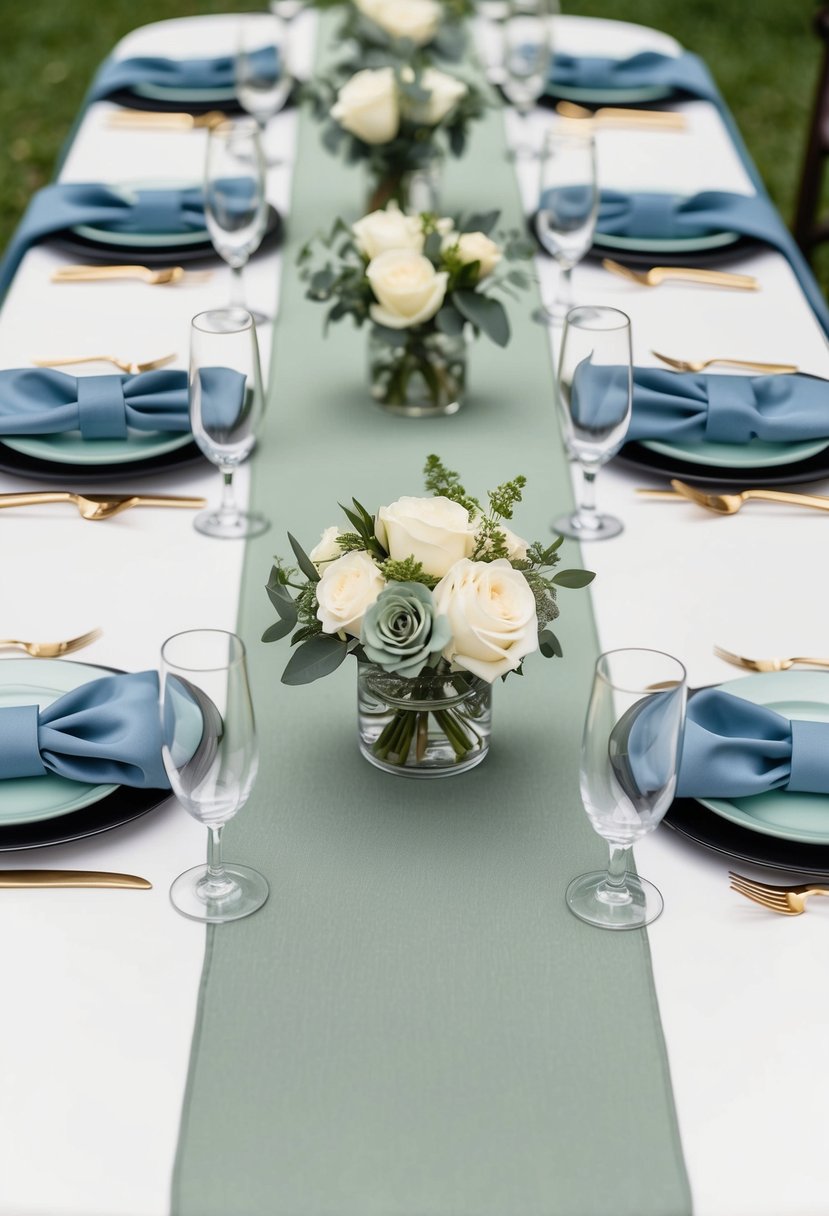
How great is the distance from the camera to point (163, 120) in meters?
2.89

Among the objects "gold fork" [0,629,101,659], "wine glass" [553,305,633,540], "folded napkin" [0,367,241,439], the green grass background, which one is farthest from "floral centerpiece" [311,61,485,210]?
the green grass background

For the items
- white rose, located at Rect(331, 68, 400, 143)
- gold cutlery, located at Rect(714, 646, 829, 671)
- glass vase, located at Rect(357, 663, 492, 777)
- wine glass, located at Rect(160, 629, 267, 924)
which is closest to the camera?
wine glass, located at Rect(160, 629, 267, 924)

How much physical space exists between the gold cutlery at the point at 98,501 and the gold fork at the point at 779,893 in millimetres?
807

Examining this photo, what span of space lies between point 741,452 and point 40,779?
0.94 m

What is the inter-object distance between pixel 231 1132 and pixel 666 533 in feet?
3.05

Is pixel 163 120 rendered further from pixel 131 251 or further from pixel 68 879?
pixel 68 879

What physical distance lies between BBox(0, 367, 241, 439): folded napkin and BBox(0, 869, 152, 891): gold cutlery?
2.39ft

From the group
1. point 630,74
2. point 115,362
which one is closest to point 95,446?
point 115,362

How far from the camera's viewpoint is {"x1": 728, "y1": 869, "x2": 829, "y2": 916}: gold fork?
1161 mm

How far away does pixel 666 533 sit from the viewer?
67.6 inches

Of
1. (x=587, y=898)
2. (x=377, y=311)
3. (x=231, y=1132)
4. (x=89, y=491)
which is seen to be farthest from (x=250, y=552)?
(x=231, y=1132)

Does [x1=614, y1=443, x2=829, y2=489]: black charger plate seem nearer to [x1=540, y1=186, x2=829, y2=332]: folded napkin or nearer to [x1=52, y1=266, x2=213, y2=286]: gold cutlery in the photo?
[x1=540, y1=186, x2=829, y2=332]: folded napkin

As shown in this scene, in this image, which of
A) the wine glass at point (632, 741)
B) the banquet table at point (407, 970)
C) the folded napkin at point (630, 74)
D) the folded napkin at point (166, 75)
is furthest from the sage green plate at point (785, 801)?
the folded napkin at point (166, 75)

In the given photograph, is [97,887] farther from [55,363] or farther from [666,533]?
[55,363]
